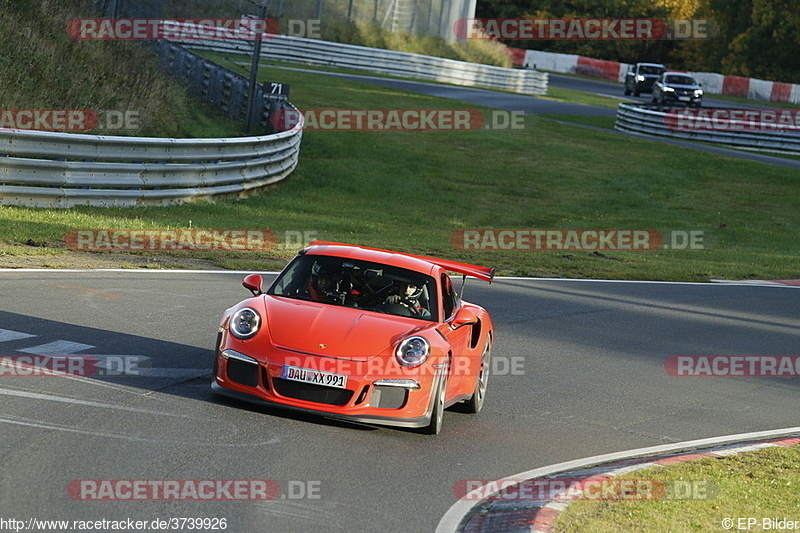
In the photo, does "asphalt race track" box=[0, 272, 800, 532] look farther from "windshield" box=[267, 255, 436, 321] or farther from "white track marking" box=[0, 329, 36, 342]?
"windshield" box=[267, 255, 436, 321]

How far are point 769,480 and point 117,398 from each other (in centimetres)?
482

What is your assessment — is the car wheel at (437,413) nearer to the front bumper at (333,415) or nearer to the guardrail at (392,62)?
the front bumper at (333,415)

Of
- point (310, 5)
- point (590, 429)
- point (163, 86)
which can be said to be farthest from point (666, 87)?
point (590, 429)

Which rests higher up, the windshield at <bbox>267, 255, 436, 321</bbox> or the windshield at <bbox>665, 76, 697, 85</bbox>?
the windshield at <bbox>665, 76, 697, 85</bbox>

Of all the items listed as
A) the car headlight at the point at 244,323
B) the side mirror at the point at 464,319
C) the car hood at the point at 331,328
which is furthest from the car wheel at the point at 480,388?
the car headlight at the point at 244,323

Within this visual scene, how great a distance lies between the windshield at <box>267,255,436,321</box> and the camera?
9500 millimetres

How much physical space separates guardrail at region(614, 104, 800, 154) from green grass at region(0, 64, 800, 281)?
283cm

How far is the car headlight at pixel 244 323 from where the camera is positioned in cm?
851

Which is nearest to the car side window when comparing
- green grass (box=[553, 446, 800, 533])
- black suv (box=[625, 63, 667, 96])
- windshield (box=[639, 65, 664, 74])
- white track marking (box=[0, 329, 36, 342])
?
green grass (box=[553, 446, 800, 533])

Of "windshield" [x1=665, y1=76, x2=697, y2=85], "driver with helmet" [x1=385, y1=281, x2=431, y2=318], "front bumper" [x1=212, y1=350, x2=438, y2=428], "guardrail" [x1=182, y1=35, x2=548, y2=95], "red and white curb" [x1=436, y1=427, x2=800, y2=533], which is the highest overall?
"windshield" [x1=665, y1=76, x2=697, y2=85]

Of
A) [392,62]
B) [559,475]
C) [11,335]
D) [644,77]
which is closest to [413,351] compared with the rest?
[559,475]

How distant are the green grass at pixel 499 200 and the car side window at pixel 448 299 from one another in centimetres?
682

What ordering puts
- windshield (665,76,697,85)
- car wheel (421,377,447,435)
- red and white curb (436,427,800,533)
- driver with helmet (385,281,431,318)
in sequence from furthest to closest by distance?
windshield (665,76,697,85) → driver with helmet (385,281,431,318) → car wheel (421,377,447,435) → red and white curb (436,427,800,533)

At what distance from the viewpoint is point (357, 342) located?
852 centimetres
